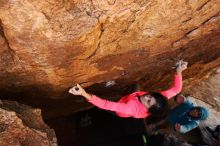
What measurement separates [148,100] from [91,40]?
120 cm

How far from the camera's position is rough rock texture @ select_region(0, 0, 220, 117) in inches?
133

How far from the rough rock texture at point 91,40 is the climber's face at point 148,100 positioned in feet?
1.67

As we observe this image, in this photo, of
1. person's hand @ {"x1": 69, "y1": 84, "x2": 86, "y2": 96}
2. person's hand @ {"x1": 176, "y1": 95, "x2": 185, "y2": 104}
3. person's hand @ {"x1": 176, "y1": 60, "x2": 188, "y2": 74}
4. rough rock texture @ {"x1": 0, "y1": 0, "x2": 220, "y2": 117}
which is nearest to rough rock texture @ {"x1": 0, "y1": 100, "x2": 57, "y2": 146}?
rough rock texture @ {"x1": 0, "y1": 0, "x2": 220, "y2": 117}

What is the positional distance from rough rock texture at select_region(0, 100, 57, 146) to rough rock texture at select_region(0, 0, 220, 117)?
36 centimetres

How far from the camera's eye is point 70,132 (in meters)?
6.96

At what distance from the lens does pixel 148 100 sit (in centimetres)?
453

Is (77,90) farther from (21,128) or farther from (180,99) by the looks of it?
(180,99)

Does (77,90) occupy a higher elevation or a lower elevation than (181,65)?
lower

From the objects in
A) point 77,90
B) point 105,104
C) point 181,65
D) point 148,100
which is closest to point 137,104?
point 148,100

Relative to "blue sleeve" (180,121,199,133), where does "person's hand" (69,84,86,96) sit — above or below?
above

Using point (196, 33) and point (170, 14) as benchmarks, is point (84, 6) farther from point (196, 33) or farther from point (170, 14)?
point (196, 33)

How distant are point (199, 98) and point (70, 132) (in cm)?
274

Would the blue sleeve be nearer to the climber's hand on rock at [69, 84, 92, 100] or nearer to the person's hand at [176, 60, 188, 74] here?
the person's hand at [176, 60, 188, 74]

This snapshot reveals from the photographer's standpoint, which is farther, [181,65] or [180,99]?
[180,99]
